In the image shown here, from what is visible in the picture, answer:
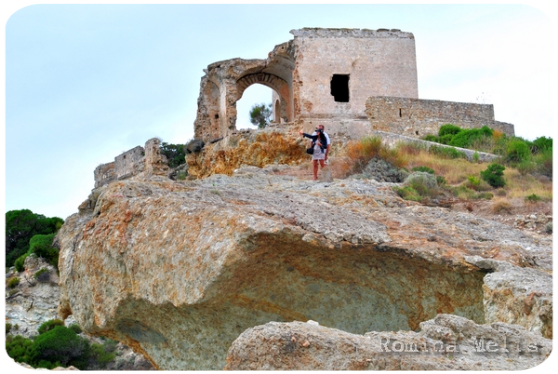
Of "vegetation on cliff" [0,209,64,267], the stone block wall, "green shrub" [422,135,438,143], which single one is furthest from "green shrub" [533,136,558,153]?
"vegetation on cliff" [0,209,64,267]

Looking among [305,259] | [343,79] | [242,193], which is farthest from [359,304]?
[343,79]

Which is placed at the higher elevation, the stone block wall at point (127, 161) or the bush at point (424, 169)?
the stone block wall at point (127, 161)

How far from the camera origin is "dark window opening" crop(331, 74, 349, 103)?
1966 cm

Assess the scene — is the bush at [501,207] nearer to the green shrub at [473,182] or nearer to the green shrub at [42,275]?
the green shrub at [473,182]

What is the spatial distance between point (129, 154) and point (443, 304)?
24.8m

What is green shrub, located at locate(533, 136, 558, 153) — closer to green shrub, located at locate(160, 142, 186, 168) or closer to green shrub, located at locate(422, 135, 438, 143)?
green shrub, located at locate(422, 135, 438, 143)

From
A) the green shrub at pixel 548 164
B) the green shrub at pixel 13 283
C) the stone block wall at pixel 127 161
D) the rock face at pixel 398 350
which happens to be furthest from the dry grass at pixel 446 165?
the stone block wall at pixel 127 161

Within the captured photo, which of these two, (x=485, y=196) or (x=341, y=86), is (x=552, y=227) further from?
(x=341, y=86)

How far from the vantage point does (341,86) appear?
19.9 metres

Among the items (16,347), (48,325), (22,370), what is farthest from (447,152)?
(16,347)

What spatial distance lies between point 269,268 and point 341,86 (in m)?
14.7

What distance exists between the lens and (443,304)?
5867 millimetres

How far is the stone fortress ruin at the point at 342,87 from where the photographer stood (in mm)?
18875

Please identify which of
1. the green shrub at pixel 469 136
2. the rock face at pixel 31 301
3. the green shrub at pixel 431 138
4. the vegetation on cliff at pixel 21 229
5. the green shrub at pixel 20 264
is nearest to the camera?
the green shrub at pixel 469 136
